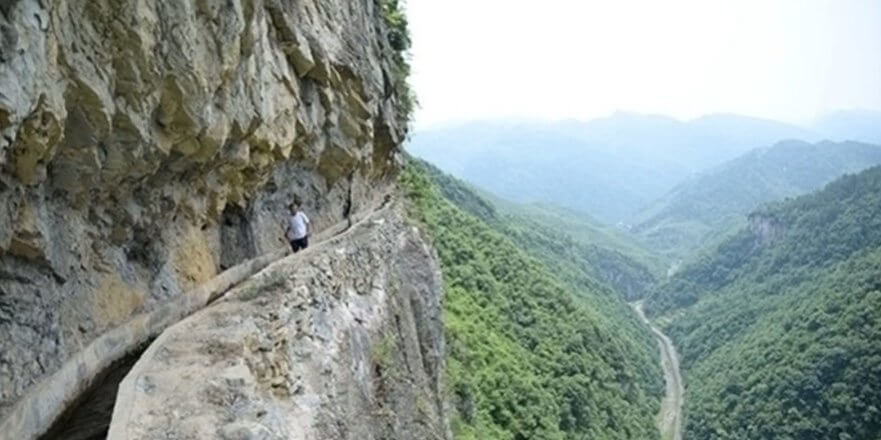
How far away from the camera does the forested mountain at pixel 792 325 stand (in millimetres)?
69938

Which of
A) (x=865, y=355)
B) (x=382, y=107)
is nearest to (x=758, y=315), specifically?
(x=865, y=355)

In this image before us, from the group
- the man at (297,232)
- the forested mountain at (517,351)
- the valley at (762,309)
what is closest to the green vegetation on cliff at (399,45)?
the forested mountain at (517,351)

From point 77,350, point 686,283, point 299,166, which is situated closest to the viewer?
point 77,350

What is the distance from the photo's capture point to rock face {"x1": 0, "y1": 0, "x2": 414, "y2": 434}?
7691 millimetres

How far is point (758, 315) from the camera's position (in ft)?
344

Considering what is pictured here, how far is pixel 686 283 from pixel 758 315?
37211 millimetres

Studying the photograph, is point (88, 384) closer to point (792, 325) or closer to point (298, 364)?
point (298, 364)

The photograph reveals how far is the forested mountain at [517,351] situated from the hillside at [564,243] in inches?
489

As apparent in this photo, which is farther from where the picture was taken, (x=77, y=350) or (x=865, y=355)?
(x=865, y=355)

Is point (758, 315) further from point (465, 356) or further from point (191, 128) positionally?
point (191, 128)

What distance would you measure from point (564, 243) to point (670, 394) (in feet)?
141

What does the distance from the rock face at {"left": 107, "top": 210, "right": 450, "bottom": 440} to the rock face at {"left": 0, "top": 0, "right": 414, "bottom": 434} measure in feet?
4.43

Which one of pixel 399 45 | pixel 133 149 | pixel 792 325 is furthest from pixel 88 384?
pixel 792 325

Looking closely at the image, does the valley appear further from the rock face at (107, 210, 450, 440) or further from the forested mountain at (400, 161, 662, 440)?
the rock face at (107, 210, 450, 440)
